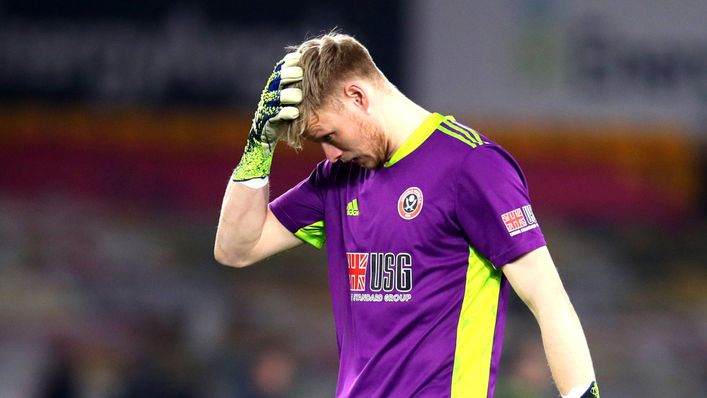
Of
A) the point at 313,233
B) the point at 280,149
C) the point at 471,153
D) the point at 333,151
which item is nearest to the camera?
the point at 471,153

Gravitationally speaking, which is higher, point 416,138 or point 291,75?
point 291,75

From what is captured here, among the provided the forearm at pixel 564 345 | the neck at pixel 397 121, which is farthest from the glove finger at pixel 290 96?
the forearm at pixel 564 345

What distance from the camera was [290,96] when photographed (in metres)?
2.65

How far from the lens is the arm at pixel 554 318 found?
252 cm

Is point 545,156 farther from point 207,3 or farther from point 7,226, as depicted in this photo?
point 7,226

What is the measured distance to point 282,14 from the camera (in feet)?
27.2

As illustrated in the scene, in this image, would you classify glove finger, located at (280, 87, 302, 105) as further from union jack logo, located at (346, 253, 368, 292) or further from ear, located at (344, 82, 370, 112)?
union jack logo, located at (346, 253, 368, 292)

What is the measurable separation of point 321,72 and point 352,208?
355mm

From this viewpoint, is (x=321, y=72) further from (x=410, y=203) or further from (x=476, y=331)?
(x=476, y=331)

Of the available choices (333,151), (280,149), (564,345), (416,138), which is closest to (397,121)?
(416,138)

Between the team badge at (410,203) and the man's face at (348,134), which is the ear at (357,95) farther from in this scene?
the team badge at (410,203)

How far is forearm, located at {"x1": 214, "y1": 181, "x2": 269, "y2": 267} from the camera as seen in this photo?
2.96 meters

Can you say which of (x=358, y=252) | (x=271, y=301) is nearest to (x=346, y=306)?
(x=358, y=252)

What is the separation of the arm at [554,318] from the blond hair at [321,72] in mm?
568
